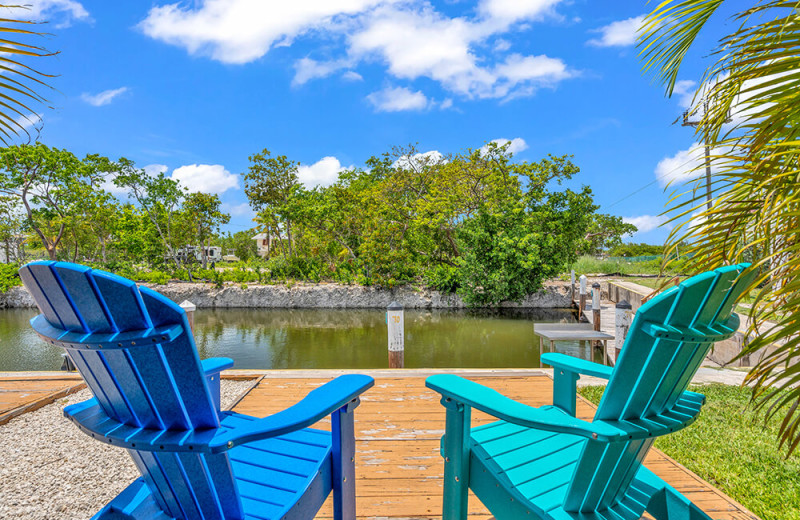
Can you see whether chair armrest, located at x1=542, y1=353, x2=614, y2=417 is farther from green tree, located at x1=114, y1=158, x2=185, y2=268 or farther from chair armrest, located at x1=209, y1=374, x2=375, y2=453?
green tree, located at x1=114, y1=158, x2=185, y2=268

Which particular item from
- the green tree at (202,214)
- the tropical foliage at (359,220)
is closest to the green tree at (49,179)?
the tropical foliage at (359,220)

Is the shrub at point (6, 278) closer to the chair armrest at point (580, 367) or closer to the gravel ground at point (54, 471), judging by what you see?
the gravel ground at point (54, 471)

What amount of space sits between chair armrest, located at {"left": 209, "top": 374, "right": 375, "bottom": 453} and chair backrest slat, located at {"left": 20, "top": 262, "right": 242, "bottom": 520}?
0.20 feet

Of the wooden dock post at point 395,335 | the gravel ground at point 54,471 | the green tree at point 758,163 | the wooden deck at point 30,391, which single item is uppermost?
the green tree at point 758,163

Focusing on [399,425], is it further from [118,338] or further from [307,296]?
[307,296]

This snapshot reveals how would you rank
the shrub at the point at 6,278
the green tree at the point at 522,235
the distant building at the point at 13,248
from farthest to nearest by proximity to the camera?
the distant building at the point at 13,248 → the shrub at the point at 6,278 → the green tree at the point at 522,235

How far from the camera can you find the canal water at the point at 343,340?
801 cm

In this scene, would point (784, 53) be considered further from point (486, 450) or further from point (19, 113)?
point (19, 113)

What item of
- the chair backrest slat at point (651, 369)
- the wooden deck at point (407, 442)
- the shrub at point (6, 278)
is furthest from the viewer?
the shrub at point (6, 278)

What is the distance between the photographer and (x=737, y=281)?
92 cm

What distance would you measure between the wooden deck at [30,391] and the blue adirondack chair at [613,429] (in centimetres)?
324

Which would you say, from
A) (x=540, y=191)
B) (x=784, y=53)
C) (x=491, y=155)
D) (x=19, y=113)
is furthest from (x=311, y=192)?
(x=784, y=53)

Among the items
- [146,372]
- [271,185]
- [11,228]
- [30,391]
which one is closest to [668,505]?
[146,372]

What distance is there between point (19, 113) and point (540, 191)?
14.6 meters
